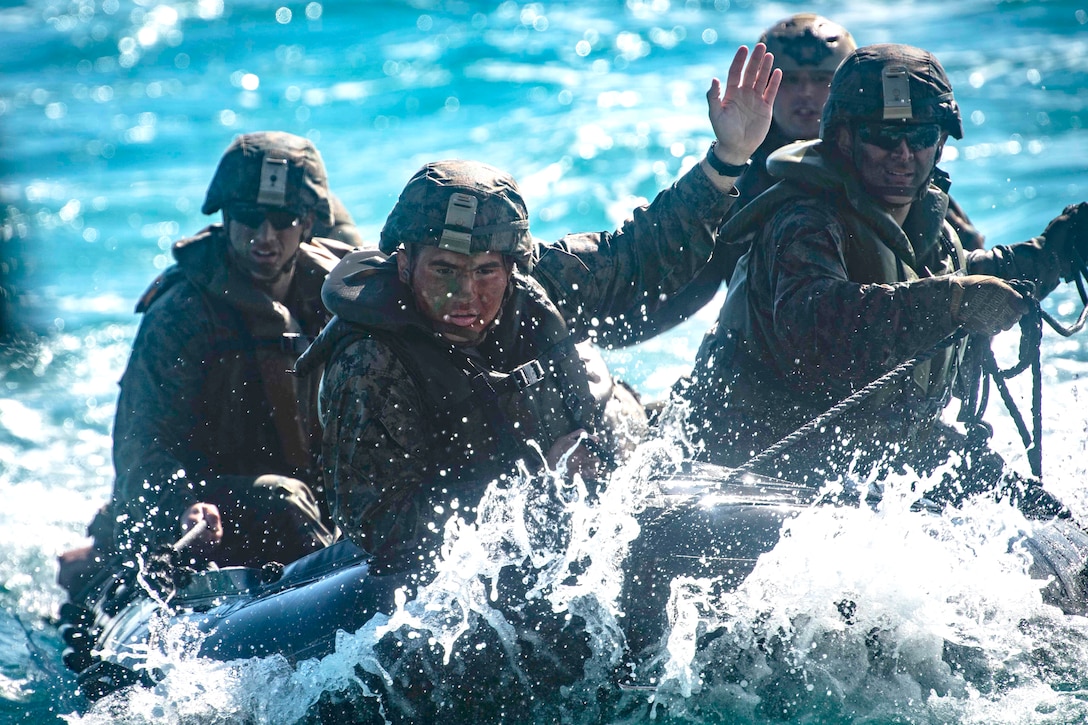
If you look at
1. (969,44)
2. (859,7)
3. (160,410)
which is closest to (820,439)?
(160,410)

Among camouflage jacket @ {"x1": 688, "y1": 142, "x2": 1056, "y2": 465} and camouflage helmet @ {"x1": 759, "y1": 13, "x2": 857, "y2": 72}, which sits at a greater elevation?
camouflage helmet @ {"x1": 759, "y1": 13, "x2": 857, "y2": 72}

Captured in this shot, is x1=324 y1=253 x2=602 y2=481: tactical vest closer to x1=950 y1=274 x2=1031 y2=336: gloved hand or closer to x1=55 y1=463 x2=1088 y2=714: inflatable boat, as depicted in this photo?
x1=55 y1=463 x2=1088 y2=714: inflatable boat

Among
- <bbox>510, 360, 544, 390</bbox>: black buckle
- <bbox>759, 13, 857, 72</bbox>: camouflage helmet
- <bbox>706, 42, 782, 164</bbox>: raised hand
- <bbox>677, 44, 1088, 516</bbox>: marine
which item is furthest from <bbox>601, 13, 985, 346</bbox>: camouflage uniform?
<bbox>510, 360, 544, 390</bbox>: black buckle

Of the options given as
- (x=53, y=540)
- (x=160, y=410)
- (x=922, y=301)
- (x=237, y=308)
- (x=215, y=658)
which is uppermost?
(x=922, y=301)

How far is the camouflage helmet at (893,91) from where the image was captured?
13.9 feet

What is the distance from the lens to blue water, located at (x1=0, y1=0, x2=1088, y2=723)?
368 cm

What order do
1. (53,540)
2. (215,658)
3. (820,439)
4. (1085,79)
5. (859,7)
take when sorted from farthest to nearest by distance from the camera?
1. (859,7)
2. (1085,79)
3. (53,540)
4. (820,439)
5. (215,658)

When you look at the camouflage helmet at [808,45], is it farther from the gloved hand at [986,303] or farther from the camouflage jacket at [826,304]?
the gloved hand at [986,303]

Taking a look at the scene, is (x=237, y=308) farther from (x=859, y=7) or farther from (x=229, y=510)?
(x=859, y=7)

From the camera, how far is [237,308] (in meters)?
5.10

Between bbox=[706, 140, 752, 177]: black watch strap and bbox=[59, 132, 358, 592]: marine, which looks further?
bbox=[59, 132, 358, 592]: marine

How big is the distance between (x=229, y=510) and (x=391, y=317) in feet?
4.94

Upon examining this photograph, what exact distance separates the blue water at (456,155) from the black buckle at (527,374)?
888 mm

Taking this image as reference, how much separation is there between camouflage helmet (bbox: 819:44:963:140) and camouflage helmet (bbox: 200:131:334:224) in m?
2.15
